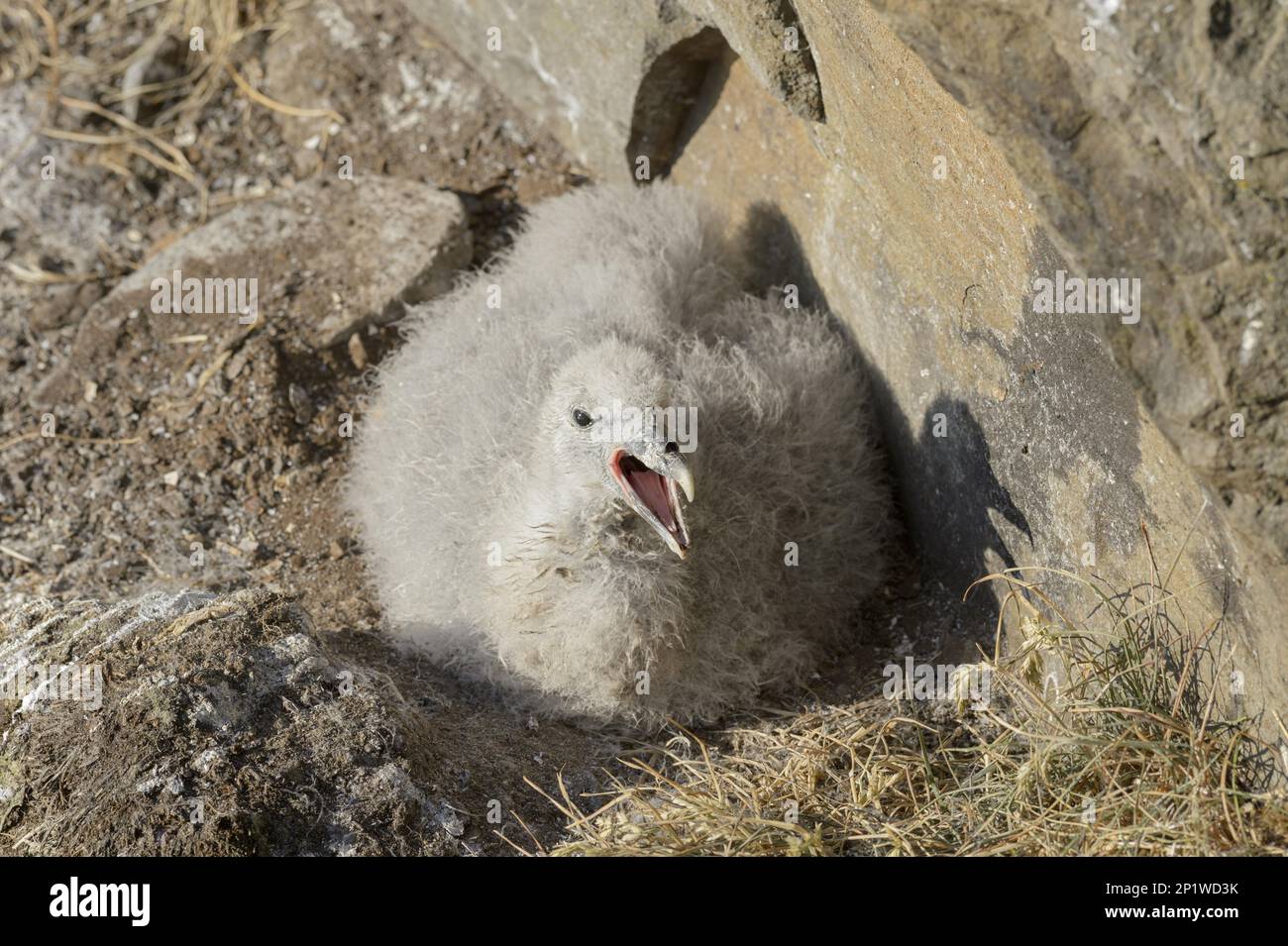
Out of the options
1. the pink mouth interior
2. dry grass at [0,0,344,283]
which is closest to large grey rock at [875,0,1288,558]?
the pink mouth interior

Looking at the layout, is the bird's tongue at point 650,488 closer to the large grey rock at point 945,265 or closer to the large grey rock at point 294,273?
the large grey rock at point 945,265

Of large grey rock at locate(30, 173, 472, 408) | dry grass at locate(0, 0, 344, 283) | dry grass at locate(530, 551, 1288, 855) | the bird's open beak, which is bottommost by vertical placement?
dry grass at locate(530, 551, 1288, 855)

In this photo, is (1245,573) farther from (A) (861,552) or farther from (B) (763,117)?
(B) (763,117)

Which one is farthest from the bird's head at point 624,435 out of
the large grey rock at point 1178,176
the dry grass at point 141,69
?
the dry grass at point 141,69

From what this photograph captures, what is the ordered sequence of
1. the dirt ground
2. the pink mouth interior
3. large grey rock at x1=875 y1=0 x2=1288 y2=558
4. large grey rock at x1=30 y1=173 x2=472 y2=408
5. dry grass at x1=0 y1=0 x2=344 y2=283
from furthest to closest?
dry grass at x1=0 y1=0 x2=344 y2=283 < large grey rock at x1=30 y1=173 x2=472 y2=408 < the dirt ground < the pink mouth interior < large grey rock at x1=875 y1=0 x2=1288 y2=558

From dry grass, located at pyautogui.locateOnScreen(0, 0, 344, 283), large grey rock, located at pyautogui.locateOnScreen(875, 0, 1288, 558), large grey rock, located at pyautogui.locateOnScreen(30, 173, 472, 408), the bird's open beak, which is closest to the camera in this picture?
large grey rock, located at pyautogui.locateOnScreen(875, 0, 1288, 558)

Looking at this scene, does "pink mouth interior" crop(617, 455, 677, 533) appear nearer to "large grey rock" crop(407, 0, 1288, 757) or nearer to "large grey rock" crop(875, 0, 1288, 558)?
"large grey rock" crop(407, 0, 1288, 757)

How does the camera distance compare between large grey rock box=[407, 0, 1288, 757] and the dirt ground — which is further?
the dirt ground

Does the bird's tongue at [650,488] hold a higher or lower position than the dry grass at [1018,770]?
higher

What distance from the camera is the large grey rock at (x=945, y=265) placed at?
262 cm

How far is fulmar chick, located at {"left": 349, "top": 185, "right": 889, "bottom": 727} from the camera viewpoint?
134 inches

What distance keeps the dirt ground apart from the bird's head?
2.51 feet

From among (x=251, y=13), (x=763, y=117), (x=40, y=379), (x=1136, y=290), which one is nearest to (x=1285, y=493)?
(x=1136, y=290)

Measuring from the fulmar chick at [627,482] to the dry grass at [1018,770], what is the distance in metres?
0.33
